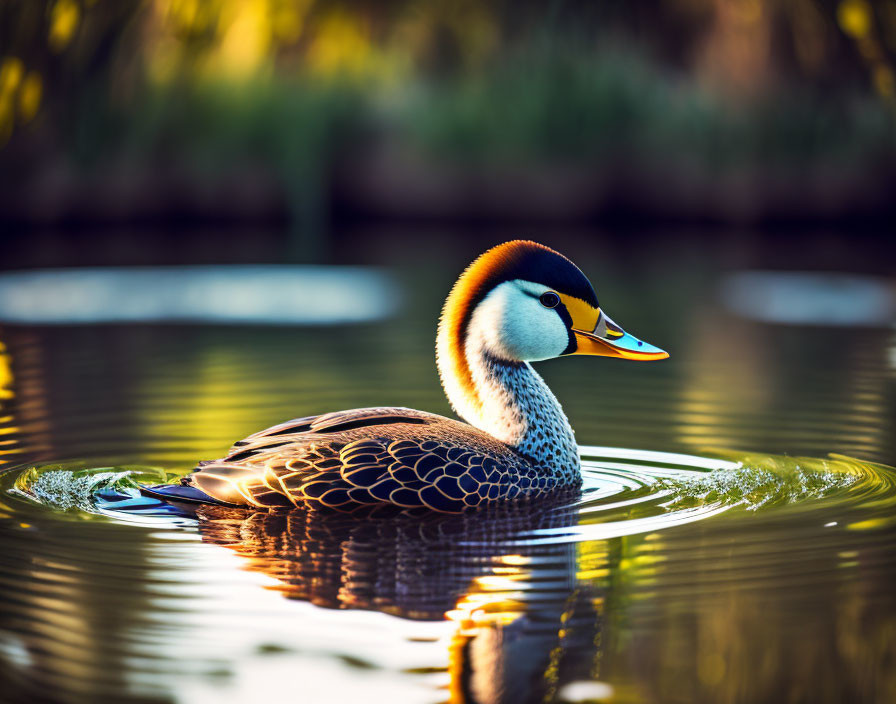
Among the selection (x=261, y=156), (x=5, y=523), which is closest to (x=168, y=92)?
(x=261, y=156)

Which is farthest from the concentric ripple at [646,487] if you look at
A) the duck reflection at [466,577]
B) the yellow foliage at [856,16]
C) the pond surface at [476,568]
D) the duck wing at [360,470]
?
the yellow foliage at [856,16]

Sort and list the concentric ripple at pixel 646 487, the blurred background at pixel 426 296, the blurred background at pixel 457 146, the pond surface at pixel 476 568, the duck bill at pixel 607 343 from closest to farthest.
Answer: the pond surface at pixel 476 568 < the blurred background at pixel 426 296 < the concentric ripple at pixel 646 487 < the duck bill at pixel 607 343 < the blurred background at pixel 457 146

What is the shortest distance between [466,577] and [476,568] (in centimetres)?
11

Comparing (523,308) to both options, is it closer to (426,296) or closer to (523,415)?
(523,415)

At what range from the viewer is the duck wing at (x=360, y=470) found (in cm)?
551

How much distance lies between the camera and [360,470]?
551 cm

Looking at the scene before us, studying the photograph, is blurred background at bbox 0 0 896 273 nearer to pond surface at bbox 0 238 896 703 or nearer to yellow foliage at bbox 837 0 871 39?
yellow foliage at bbox 837 0 871 39

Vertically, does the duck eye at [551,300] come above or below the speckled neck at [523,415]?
above

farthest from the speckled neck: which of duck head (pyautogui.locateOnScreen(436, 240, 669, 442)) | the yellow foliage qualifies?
the yellow foliage

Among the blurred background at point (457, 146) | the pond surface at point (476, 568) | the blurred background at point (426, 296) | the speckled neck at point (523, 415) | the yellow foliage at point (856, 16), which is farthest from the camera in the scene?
the blurred background at point (457, 146)

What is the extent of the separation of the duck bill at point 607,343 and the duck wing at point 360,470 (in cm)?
83

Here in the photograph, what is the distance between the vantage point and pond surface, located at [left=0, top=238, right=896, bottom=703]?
389 cm

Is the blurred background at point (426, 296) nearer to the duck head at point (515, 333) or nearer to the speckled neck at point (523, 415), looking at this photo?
the speckled neck at point (523, 415)

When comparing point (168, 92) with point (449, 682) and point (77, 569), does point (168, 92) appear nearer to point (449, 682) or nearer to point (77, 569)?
point (77, 569)
